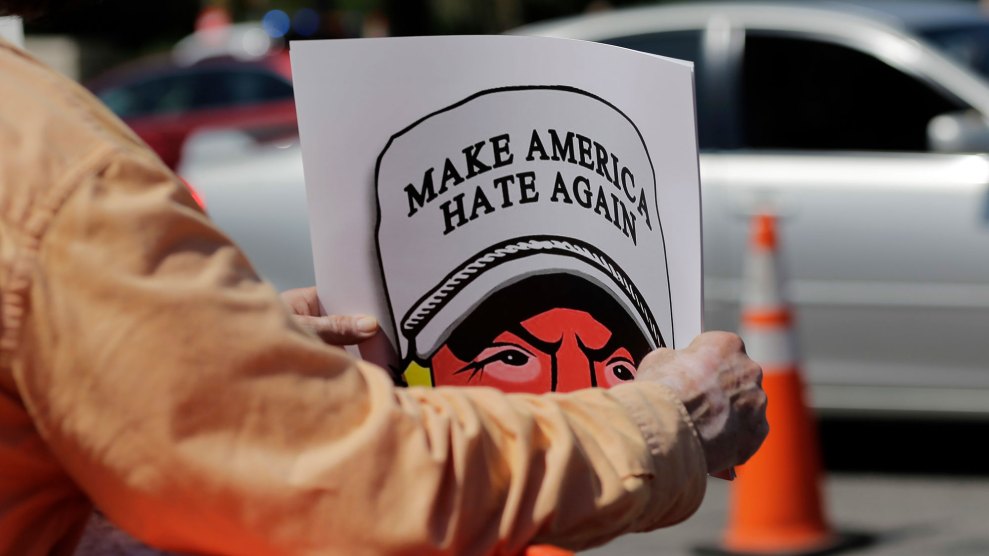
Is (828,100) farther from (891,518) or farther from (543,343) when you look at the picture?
(543,343)

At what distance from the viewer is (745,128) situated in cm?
549

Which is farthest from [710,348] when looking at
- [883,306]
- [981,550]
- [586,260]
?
[883,306]

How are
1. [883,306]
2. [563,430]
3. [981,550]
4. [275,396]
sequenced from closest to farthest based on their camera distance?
[275,396] < [563,430] < [981,550] < [883,306]

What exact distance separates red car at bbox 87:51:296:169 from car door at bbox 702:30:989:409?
20.5 feet

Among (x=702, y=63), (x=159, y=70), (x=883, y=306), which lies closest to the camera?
(x=883, y=306)

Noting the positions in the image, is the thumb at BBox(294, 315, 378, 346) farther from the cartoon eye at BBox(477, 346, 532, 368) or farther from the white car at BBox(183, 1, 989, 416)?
the white car at BBox(183, 1, 989, 416)

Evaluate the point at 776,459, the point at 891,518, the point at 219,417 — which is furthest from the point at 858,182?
the point at 219,417

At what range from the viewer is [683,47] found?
5.63 meters

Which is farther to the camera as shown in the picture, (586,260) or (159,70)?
(159,70)

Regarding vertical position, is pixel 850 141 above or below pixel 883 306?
above

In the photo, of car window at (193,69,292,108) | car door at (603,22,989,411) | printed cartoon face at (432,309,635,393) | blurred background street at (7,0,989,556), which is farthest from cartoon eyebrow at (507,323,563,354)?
car window at (193,69,292,108)

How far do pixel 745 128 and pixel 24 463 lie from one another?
4.66 metres

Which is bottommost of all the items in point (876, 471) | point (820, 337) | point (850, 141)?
point (876, 471)

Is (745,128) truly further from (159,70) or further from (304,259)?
(159,70)
